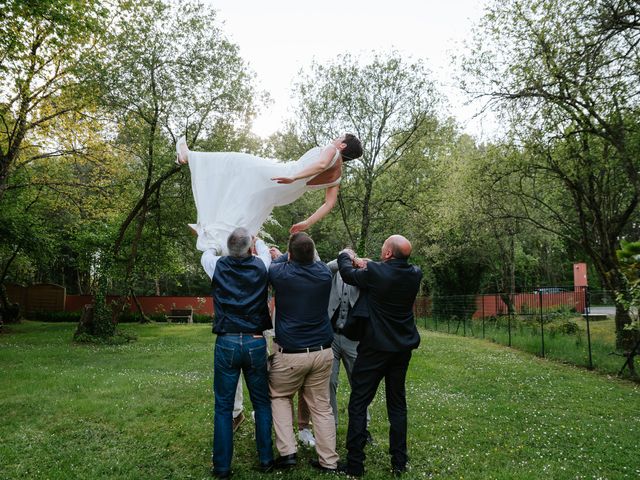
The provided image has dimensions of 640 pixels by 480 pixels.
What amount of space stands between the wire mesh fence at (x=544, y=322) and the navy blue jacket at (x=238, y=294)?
10373 mm

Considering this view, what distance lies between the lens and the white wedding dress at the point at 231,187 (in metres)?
4.52

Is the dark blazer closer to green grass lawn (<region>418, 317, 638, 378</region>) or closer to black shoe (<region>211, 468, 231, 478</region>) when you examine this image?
black shoe (<region>211, 468, 231, 478</region>)

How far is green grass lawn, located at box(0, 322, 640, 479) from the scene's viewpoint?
4.76m

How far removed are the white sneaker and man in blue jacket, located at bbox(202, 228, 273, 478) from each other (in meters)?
1.20

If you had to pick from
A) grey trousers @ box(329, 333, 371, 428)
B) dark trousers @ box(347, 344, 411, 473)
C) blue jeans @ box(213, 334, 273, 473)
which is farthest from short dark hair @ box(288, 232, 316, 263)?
grey trousers @ box(329, 333, 371, 428)

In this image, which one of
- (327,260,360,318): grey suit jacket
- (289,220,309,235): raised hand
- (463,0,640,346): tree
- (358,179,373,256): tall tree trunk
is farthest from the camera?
(358,179,373,256): tall tree trunk

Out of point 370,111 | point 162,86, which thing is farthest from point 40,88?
point 370,111

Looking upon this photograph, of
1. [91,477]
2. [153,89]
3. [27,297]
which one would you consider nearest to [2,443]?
[91,477]

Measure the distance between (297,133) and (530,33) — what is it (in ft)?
39.3

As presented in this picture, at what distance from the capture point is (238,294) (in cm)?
439

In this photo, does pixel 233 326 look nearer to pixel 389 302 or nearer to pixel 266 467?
pixel 266 467

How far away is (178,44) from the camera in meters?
17.1

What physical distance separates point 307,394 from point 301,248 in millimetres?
1496

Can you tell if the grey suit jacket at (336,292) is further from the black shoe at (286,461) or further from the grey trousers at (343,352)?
the black shoe at (286,461)
